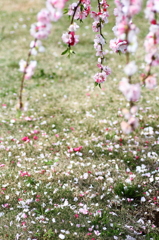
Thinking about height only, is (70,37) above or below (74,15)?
below

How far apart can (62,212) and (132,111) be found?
2.45 meters

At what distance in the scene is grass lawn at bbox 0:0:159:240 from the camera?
4.10 metres

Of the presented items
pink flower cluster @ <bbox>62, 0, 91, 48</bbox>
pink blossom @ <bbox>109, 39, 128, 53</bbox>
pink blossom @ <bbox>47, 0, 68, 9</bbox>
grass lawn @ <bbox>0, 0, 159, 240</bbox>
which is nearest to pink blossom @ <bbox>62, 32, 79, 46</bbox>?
pink flower cluster @ <bbox>62, 0, 91, 48</bbox>

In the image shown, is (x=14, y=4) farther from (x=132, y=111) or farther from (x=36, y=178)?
(x=132, y=111)

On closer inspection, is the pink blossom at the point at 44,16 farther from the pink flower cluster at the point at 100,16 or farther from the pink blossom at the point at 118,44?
the pink flower cluster at the point at 100,16

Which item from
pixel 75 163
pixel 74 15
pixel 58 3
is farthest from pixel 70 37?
pixel 75 163

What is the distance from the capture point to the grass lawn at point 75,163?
4102mm

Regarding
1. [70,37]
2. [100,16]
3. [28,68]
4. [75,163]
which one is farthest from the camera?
[75,163]

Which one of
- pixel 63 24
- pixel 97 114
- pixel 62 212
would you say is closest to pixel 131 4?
pixel 62 212

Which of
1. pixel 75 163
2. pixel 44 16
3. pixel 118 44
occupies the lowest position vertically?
pixel 75 163

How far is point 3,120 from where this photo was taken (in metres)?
7.23

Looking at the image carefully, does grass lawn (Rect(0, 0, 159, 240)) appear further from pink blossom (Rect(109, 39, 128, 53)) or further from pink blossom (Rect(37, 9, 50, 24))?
pink blossom (Rect(109, 39, 128, 53))

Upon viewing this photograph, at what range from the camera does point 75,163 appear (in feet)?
18.1

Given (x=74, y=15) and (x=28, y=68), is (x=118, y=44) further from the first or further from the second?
(x=28, y=68)
